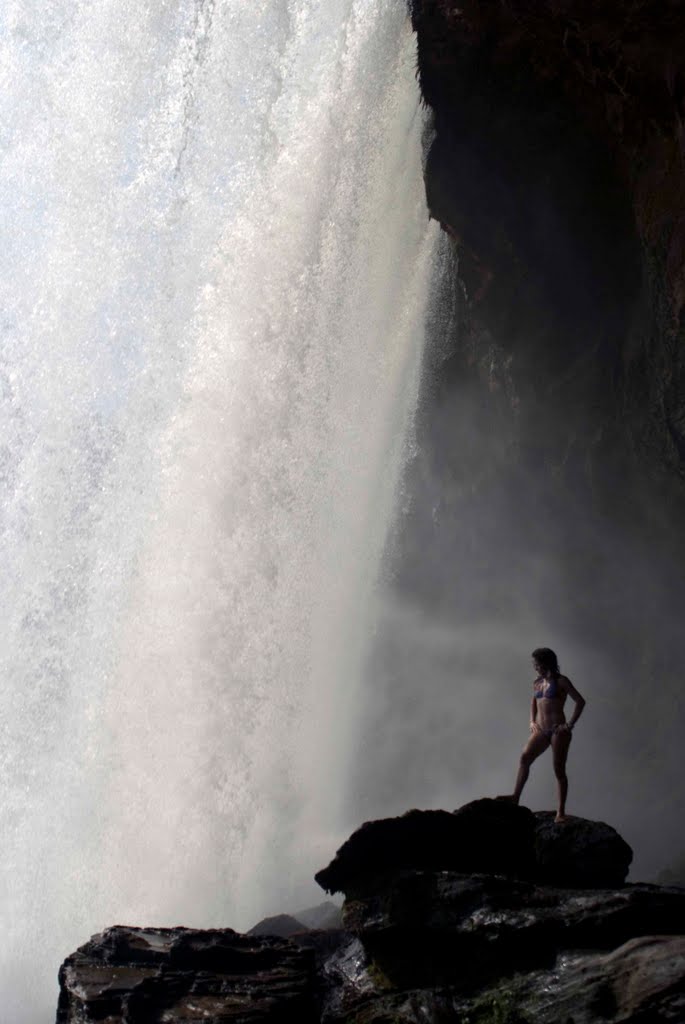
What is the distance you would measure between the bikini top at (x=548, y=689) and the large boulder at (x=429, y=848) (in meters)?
1.41

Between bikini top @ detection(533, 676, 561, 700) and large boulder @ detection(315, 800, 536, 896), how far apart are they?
141cm

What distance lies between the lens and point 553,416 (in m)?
17.9

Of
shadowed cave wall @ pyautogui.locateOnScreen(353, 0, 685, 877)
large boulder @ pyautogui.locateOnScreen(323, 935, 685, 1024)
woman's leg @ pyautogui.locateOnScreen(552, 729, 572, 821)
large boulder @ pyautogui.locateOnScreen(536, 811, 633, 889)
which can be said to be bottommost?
large boulder @ pyautogui.locateOnScreen(323, 935, 685, 1024)

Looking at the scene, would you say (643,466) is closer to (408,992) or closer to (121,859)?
(121,859)

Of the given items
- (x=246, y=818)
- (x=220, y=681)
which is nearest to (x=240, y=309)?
(x=220, y=681)

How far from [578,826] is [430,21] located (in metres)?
11.9

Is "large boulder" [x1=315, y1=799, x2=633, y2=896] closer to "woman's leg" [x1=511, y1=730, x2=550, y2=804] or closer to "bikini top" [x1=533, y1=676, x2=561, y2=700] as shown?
"woman's leg" [x1=511, y1=730, x2=550, y2=804]

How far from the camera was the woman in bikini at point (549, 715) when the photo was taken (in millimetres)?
8656

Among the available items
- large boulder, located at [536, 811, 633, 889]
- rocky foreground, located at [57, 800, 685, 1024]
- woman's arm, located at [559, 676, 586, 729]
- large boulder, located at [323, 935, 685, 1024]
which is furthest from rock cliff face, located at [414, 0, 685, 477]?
large boulder, located at [323, 935, 685, 1024]

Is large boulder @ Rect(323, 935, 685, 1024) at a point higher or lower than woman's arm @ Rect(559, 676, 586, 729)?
lower

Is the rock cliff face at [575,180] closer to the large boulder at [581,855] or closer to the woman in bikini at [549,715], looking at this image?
Answer: the woman in bikini at [549,715]

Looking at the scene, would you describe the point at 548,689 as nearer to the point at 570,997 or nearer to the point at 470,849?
the point at 470,849

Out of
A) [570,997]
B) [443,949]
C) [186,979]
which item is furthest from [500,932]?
[186,979]

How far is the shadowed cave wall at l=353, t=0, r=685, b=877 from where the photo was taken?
44.1ft
